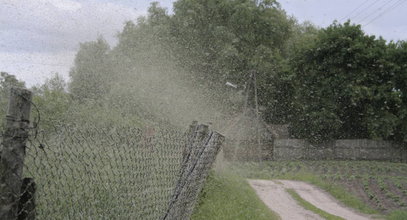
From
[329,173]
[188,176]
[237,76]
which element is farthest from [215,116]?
[188,176]

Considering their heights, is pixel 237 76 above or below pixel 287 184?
above

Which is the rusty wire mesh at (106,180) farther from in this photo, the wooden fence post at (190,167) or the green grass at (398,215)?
the green grass at (398,215)

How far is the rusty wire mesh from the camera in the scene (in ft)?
9.22

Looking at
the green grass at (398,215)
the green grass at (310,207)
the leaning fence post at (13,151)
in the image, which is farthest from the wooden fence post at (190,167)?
the green grass at (398,215)

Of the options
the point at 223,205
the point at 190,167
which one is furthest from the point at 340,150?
the point at 190,167

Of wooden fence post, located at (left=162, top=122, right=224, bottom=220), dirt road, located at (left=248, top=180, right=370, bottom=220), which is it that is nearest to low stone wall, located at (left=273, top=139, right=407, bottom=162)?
dirt road, located at (left=248, top=180, right=370, bottom=220)

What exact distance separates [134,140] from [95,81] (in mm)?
18068

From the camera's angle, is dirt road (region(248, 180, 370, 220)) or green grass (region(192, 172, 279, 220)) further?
dirt road (region(248, 180, 370, 220))

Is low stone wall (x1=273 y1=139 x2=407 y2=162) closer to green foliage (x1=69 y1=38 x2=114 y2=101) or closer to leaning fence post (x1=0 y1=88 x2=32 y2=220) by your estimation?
green foliage (x1=69 y1=38 x2=114 y2=101)

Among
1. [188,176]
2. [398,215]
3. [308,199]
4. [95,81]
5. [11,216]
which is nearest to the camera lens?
[11,216]

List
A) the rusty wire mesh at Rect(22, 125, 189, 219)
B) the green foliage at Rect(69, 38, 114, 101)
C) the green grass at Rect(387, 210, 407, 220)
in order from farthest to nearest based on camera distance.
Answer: the green foliage at Rect(69, 38, 114, 101)
the green grass at Rect(387, 210, 407, 220)
the rusty wire mesh at Rect(22, 125, 189, 219)

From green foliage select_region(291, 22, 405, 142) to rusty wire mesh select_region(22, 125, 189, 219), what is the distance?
76.2 ft

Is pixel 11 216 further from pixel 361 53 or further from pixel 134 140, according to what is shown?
pixel 361 53

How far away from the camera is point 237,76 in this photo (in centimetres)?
3309
